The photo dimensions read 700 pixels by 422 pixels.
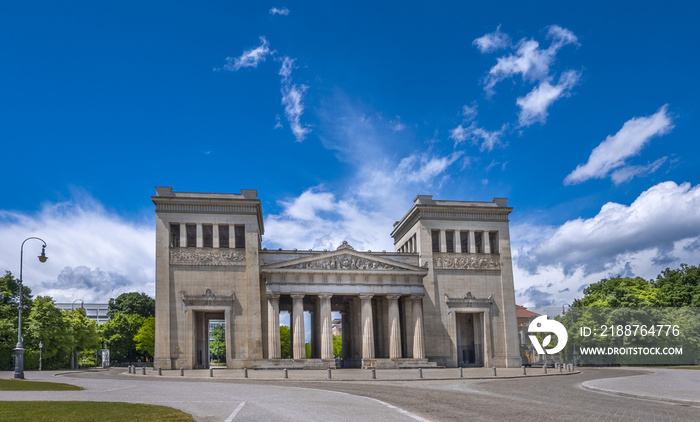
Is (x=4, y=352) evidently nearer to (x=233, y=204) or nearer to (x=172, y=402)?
(x=233, y=204)

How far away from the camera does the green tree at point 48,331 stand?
72.4 metres

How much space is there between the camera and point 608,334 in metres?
78.2

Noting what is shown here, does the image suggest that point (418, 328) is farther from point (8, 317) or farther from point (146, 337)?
point (146, 337)

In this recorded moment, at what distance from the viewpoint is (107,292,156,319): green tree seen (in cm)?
11125

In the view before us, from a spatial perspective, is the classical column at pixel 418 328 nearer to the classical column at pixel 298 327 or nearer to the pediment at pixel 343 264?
the pediment at pixel 343 264

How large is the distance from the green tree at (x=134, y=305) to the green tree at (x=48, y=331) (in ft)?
103

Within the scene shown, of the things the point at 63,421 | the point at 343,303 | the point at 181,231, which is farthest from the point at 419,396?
the point at 343,303

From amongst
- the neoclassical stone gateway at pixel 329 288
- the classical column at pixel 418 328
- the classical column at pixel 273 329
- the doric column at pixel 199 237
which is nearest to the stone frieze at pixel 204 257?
the neoclassical stone gateway at pixel 329 288

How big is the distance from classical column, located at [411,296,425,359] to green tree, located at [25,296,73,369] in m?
43.1

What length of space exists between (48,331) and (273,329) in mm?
28683

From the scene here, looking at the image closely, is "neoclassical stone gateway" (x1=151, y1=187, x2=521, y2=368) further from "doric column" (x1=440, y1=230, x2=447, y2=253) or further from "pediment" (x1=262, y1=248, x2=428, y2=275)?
"doric column" (x1=440, y1=230, x2=447, y2=253)

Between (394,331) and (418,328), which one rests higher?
(418,328)

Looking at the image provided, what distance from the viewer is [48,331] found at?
73.8 meters

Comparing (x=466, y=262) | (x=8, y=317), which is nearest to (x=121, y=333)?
(x=8, y=317)
